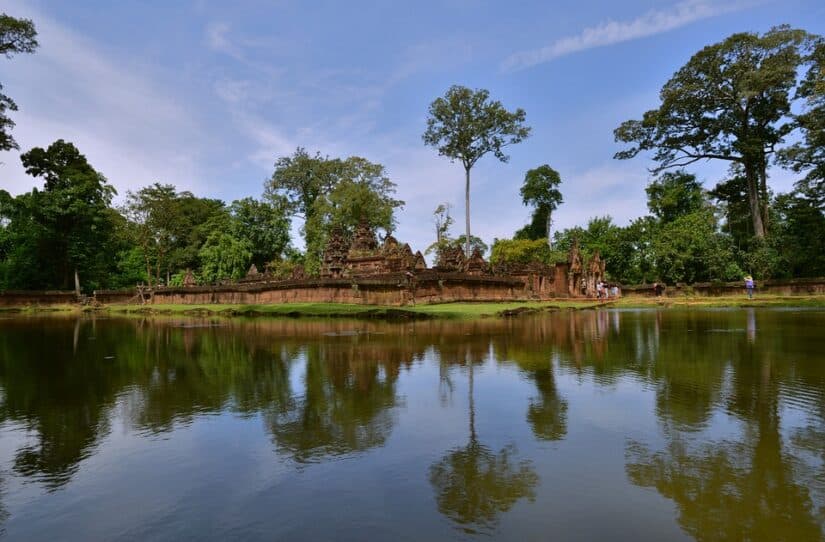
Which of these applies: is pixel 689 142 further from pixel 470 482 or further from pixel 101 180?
pixel 101 180

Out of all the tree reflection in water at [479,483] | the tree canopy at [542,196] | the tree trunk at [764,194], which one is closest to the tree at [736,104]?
the tree trunk at [764,194]

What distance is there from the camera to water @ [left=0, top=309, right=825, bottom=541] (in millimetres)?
3594

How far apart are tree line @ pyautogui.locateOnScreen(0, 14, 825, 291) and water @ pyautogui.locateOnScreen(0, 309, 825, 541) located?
28.4 metres

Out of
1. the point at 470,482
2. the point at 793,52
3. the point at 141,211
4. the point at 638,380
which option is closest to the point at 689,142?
the point at 793,52

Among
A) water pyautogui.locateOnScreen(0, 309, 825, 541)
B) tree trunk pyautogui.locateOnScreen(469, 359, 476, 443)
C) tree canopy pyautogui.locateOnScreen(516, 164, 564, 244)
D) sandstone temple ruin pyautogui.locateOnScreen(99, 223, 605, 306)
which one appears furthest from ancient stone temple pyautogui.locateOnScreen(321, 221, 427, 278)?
tree canopy pyautogui.locateOnScreen(516, 164, 564, 244)

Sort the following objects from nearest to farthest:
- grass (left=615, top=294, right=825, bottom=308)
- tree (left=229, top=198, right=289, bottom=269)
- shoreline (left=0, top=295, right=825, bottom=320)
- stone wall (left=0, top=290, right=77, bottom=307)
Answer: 1. shoreline (left=0, top=295, right=825, bottom=320)
2. grass (left=615, top=294, right=825, bottom=308)
3. stone wall (left=0, top=290, right=77, bottom=307)
4. tree (left=229, top=198, right=289, bottom=269)

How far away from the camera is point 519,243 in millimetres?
62375

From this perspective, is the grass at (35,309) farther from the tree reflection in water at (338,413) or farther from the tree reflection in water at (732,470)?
the tree reflection in water at (732,470)

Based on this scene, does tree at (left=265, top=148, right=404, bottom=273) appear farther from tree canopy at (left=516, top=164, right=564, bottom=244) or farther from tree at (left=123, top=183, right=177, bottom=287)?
tree canopy at (left=516, top=164, right=564, bottom=244)

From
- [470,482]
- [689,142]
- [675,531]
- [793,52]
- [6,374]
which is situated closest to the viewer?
[675,531]

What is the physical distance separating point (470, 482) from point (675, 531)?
155 cm

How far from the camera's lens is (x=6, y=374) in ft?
33.3

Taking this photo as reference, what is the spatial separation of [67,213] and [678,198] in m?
57.2

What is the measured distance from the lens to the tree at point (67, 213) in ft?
142
